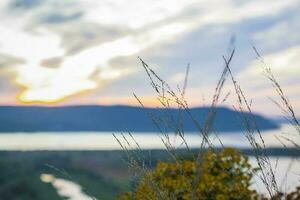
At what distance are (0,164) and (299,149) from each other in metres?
23.2

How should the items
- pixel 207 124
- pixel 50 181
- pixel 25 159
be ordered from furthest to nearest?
pixel 25 159
pixel 50 181
pixel 207 124

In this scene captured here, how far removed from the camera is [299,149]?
4336 millimetres

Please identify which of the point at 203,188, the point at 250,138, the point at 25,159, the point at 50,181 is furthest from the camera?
the point at 25,159

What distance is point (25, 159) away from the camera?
1123 inches

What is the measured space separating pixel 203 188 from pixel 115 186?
1282 centimetres

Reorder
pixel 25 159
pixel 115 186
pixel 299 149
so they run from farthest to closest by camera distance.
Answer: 1. pixel 25 159
2. pixel 115 186
3. pixel 299 149

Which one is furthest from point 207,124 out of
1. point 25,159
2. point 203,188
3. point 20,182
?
point 25,159

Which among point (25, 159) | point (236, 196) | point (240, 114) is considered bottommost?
point (236, 196)

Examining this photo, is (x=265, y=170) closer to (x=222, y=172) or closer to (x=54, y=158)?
(x=222, y=172)

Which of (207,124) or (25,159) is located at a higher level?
(25,159)

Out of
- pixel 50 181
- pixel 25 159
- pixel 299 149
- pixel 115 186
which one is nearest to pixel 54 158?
pixel 25 159

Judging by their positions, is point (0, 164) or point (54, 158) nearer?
point (0, 164)

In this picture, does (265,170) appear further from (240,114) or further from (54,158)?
(54,158)

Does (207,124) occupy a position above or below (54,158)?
below
